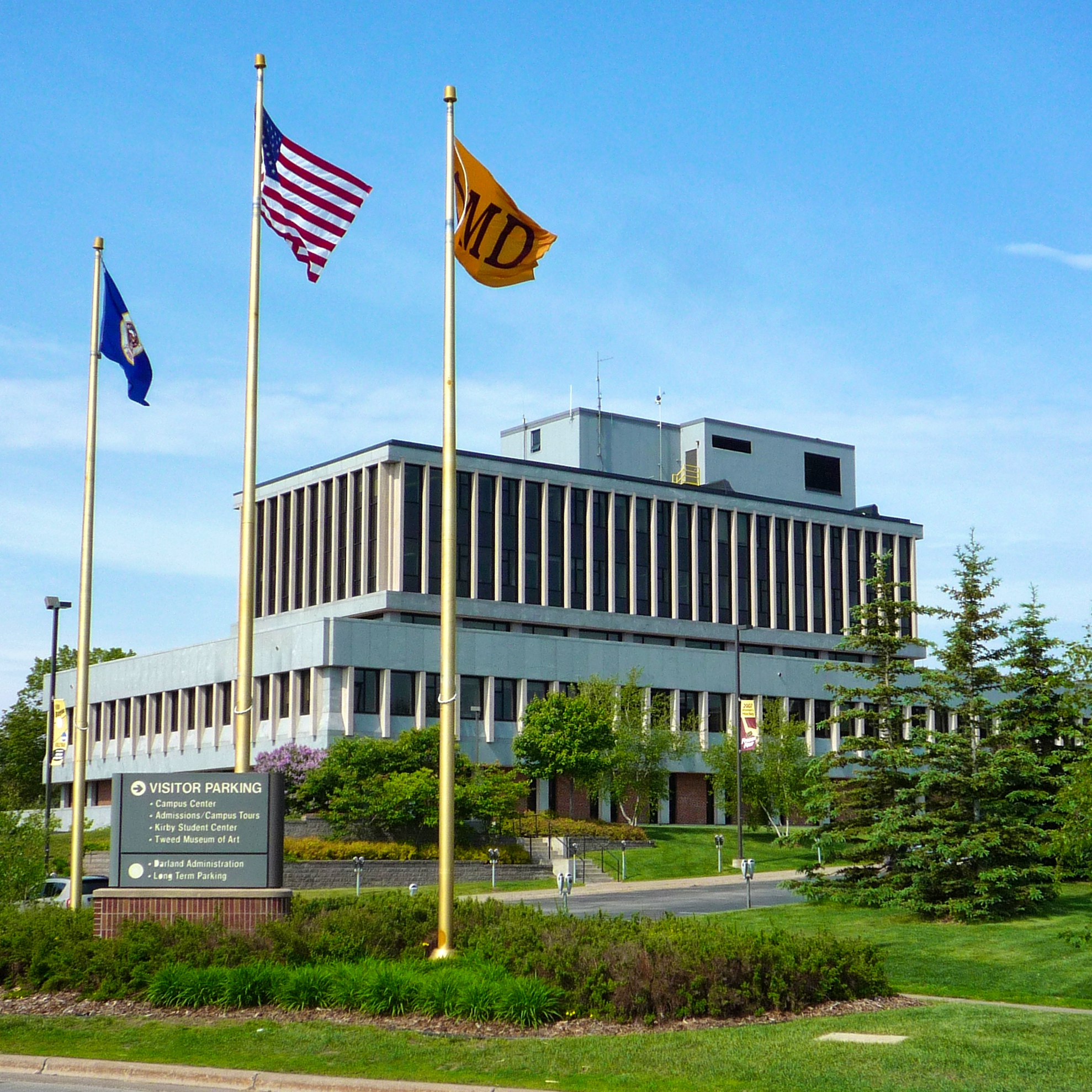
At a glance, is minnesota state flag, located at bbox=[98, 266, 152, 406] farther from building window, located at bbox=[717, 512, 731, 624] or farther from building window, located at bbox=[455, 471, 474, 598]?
building window, located at bbox=[717, 512, 731, 624]

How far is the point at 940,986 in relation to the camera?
20.5 metres

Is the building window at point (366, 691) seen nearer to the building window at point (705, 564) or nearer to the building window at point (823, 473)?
the building window at point (705, 564)

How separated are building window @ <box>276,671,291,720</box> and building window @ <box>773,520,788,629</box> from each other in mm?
36573

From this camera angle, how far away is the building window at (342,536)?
8069 cm

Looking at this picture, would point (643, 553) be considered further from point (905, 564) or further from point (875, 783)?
point (875, 783)

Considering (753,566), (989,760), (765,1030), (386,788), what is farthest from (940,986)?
(753,566)

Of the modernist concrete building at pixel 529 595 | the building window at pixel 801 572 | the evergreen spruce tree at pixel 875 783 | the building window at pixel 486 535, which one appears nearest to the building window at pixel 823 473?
the modernist concrete building at pixel 529 595

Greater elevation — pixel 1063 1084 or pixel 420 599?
pixel 420 599

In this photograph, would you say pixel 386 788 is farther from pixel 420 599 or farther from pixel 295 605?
pixel 295 605

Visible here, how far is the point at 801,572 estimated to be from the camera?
9569 centimetres

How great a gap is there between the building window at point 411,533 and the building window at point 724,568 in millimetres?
22218

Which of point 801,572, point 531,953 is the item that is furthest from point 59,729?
point 801,572

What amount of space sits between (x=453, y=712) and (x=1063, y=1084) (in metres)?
9.24

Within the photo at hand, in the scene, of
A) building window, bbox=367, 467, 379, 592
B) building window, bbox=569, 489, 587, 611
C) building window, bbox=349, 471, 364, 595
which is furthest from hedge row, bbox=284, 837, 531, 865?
building window, bbox=569, 489, 587, 611
